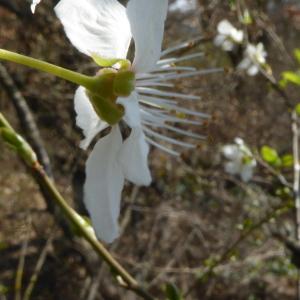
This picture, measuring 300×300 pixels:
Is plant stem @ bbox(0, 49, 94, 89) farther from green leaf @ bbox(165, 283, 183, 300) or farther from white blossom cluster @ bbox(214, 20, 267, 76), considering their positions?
white blossom cluster @ bbox(214, 20, 267, 76)

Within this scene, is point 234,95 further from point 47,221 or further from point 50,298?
point 50,298

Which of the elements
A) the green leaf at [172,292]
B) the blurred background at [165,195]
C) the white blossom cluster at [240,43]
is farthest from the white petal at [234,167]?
the green leaf at [172,292]

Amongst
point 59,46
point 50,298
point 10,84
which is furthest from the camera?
point 50,298

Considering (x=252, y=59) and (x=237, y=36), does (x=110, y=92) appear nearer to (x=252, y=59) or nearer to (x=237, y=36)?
(x=252, y=59)

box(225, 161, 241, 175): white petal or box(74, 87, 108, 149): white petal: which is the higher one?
box(74, 87, 108, 149): white petal

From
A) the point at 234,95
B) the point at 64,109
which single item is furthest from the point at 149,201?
the point at 234,95

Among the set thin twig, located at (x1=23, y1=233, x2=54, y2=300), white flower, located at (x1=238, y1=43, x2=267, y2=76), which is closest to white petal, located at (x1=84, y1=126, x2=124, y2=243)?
thin twig, located at (x1=23, y1=233, x2=54, y2=300)

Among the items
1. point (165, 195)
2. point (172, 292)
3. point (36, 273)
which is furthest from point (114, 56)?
point (165, 195)
